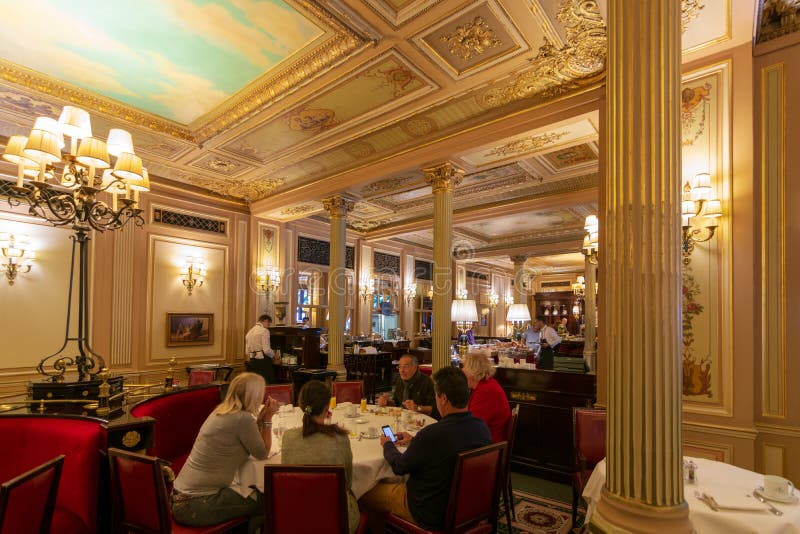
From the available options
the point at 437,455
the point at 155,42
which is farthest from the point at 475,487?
the point at 155,42

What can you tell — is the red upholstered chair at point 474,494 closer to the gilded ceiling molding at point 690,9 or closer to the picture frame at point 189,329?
the gilded ceiling molding at point 690,9

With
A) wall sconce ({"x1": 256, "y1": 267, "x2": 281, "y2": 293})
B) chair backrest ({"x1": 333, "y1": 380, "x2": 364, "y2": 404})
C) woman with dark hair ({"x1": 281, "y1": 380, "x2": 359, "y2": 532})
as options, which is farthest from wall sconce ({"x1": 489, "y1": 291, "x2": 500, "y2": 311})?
woman with dark hair ({"x1": 281, "y1": 380, "x2": 359, "y2": 532})

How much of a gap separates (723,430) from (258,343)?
6.83 m

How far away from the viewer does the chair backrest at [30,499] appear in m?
1.69

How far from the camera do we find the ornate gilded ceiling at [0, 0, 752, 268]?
3.76 meters

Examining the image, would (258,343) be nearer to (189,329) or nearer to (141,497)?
(189,329)

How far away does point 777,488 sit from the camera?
215cm

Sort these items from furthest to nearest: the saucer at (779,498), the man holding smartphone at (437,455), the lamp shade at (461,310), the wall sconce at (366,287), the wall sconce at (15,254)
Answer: the wall sconce at (366,287) < the wall sconce at (15,254) < the lamp shade at (461,310) < the man holding smartphone at (437,455) < the saucer at (779,498)

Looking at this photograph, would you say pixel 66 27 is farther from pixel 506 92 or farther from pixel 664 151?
pixel 664 151

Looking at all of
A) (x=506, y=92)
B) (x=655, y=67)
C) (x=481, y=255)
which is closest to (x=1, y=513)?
(x=655, y=67)

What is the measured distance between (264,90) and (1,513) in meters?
4.56

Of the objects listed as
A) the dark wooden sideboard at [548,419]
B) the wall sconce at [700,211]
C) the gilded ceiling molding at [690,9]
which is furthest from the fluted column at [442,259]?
the gilded ceiling molding at [690,9]

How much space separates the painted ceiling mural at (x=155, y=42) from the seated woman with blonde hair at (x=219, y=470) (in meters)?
3.38

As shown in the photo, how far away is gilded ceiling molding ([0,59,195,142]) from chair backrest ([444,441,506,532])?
6087 mm
